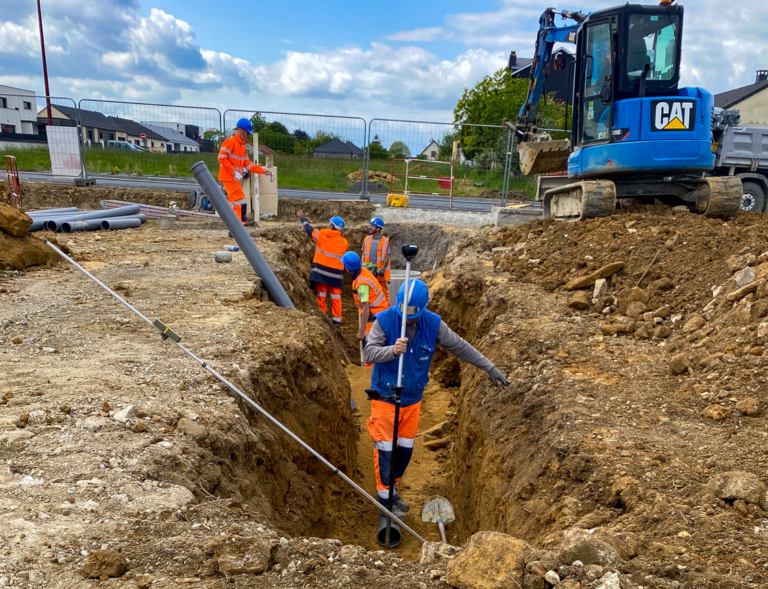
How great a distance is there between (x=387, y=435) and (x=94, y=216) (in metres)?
10.2

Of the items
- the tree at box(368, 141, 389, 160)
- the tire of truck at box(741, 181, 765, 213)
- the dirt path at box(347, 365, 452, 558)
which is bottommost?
the dirt path at box(347, 365, 452, 558)

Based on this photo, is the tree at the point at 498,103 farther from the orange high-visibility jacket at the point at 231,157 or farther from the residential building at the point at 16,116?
the residential building at the point at 16,116

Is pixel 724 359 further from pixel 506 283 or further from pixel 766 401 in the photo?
pixel 506 283

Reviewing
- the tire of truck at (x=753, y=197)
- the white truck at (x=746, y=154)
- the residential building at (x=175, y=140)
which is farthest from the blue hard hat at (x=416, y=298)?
the residential building at (x=175, y=140)

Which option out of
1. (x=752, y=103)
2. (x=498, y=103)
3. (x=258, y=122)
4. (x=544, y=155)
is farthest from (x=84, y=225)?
(x=752, y=103)

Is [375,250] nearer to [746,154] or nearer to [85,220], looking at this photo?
[85,220]

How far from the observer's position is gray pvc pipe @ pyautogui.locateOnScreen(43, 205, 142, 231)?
11141 mm

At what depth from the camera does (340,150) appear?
17.9 meters

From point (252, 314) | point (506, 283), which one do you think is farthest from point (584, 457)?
point (506, 283)

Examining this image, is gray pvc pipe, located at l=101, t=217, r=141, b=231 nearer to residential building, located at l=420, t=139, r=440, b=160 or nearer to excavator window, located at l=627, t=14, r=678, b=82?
residential building, located at l=420, t=139, r=440, b=160

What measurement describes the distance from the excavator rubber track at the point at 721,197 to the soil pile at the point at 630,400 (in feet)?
0.76

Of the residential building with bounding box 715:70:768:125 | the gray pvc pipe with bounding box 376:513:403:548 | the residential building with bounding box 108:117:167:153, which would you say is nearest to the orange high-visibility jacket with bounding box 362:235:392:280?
the gray pvc pipe with bounding box 376:513:403:548

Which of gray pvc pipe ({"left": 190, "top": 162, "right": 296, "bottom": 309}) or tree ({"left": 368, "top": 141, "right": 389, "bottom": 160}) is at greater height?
tree ({"left": 368, "top": 141, "right": 389, "bottom": 160})

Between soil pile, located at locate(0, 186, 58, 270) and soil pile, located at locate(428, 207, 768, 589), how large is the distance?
20.5ft
